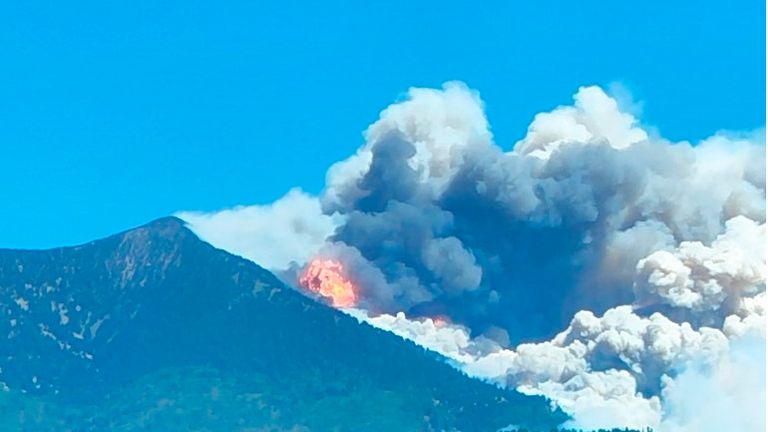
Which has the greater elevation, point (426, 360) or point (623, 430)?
point (426, 360)

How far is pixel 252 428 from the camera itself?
19738 cm

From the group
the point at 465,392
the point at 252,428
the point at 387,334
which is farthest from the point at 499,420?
the point at 252,428

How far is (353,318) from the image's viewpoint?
7672 inches

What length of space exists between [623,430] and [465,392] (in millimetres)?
35206

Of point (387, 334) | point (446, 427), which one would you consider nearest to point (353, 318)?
point (387, 334)

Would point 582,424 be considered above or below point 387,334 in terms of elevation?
below

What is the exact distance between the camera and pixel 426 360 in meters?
197

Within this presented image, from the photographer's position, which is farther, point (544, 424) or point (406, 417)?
point (406, 417)

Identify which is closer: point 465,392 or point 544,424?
point 544,424

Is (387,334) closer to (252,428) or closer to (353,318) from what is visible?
(353,318)

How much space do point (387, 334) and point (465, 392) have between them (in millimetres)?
15080

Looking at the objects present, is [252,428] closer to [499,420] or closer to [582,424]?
[499,420]

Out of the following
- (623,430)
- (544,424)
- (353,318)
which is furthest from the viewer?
(353,318)

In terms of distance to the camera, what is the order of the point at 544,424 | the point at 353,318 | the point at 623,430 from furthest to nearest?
the point at 353,318
the point at 544,424
the point at 623,430
